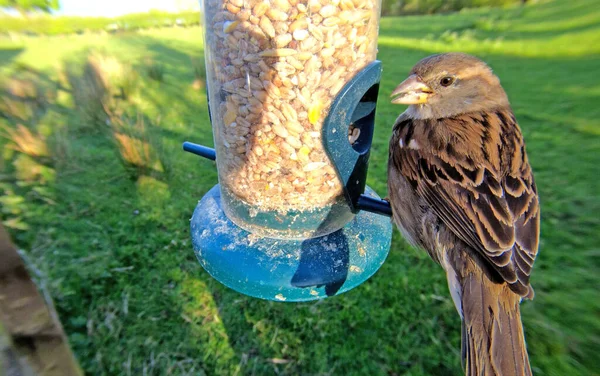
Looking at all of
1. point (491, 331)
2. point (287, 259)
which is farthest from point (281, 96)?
point (491, 331)

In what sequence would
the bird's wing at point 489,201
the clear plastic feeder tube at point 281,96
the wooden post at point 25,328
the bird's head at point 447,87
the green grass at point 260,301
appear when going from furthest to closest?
the green grass at point 260,301 < the bird's head at point 447,87 < the bird's wing at point 489,201 < the clear plastic feeder tube at point 281,96 < the wooden post at point 25,328

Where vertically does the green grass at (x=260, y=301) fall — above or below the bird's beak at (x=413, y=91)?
below

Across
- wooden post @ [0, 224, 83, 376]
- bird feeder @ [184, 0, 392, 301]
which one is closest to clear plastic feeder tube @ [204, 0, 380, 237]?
bird feeder @ [184, 0, 392, 301]

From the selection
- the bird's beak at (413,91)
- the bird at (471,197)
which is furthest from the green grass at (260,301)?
the bird's beak at (413,91)

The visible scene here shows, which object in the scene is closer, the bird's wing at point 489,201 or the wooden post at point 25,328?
the wooden post at point 25,328

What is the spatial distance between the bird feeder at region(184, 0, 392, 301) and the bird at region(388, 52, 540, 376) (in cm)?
22

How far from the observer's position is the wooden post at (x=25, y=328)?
115 centimetres

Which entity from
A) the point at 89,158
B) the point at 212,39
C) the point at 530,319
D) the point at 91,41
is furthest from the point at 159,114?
the point at 91,41

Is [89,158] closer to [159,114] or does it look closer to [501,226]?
[159,114]

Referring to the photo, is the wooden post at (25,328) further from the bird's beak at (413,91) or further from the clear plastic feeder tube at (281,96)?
the bird's beak at (413,91)

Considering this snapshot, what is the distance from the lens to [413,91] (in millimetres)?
1710

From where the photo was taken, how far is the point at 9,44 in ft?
29.6

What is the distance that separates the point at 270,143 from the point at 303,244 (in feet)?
1.37

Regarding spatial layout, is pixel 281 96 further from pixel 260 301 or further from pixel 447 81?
pixel 260 301
